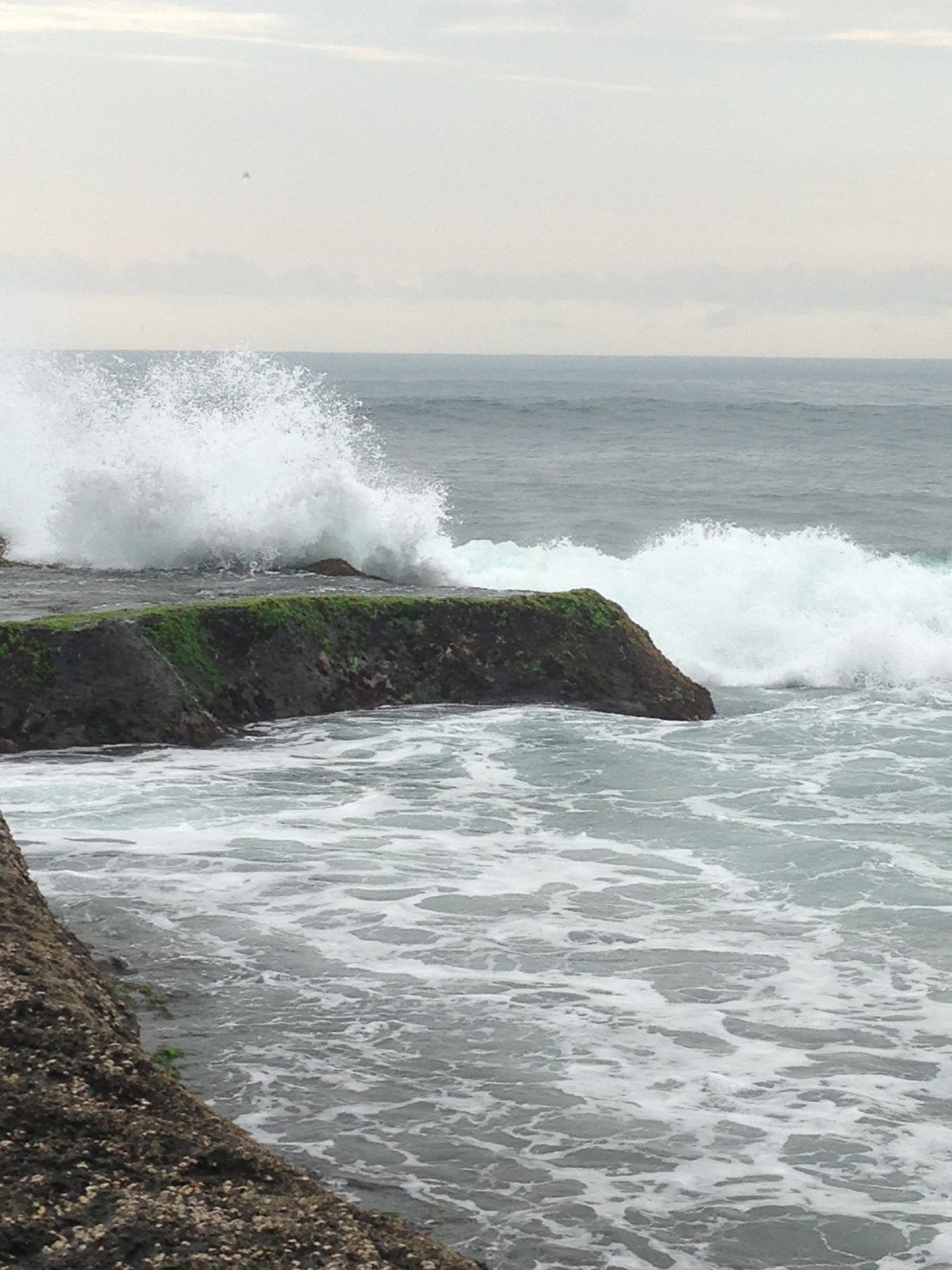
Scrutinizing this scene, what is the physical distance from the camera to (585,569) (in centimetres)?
1936

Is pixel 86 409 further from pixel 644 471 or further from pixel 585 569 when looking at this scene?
pixel 644 471

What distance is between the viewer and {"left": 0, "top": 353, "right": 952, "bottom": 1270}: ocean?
482 cm

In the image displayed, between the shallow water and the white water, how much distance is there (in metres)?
5.23

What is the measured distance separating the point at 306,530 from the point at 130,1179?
41.9 feet

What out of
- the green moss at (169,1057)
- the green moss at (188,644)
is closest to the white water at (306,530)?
the green moss at (188,644)

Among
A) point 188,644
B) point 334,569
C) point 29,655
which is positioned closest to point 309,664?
point 188,644

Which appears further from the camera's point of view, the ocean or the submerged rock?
the submerged rock

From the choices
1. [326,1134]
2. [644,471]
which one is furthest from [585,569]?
[644,471]

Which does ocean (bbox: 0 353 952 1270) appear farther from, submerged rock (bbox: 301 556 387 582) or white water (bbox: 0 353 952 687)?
submerged rock (bbox: 301 556 387 582)

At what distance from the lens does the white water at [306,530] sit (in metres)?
15.9

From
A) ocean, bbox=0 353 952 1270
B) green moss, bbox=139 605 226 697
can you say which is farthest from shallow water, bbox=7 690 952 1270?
green moss, bbox=139 605 226 697

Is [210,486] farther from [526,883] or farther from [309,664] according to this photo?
[526,883]

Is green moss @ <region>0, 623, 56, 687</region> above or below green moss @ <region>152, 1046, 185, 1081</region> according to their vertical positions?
above

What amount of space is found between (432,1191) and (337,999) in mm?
1577
